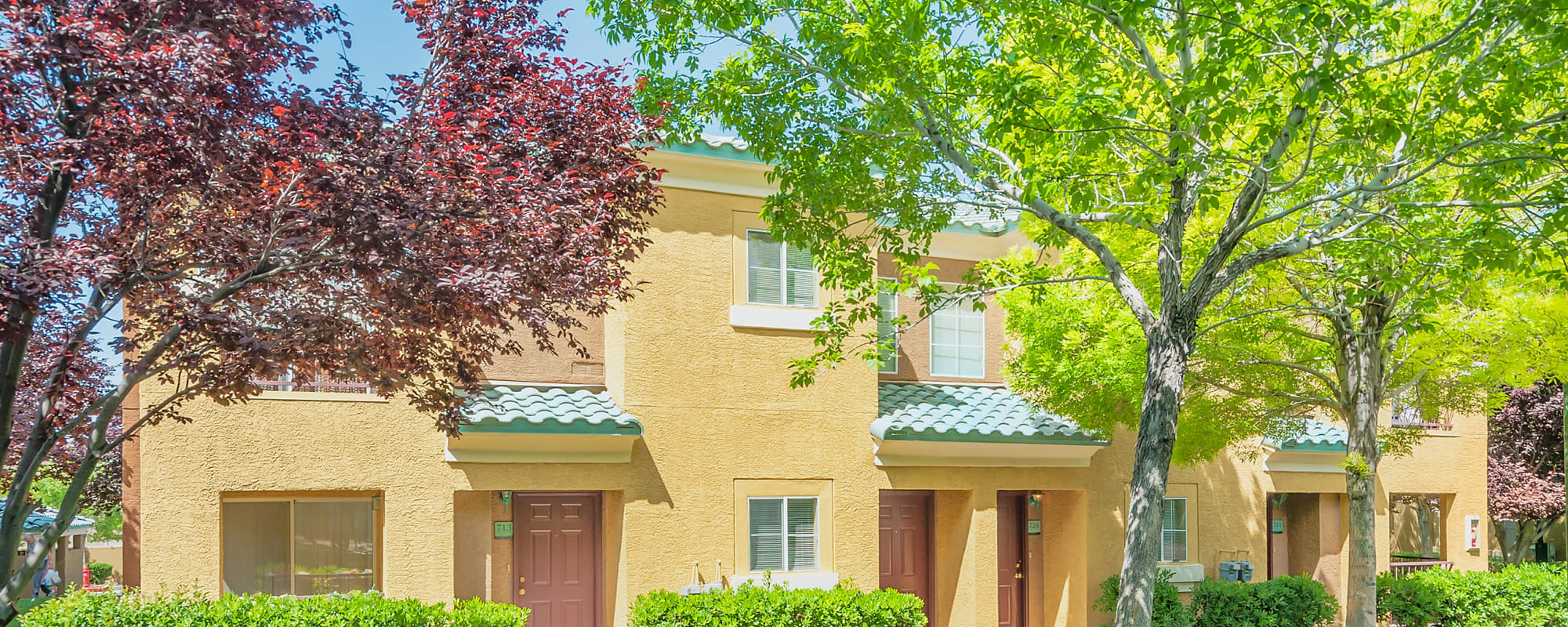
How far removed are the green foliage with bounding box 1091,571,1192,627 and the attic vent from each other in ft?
24.6

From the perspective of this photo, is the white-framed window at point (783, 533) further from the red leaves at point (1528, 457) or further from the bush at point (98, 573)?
the bush at point (98, 573)

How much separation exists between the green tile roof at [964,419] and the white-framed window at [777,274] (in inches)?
74.7

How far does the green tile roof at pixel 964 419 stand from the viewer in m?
15.4

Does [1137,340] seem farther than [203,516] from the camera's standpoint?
Yes

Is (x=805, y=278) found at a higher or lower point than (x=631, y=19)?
lower

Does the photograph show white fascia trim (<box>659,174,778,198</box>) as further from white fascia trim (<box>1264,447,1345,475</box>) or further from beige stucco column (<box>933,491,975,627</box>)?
white fascia trim (<box>1264,447,1345,475</box>)

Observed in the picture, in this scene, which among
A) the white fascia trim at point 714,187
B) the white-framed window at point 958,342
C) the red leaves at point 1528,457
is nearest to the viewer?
the white fascia trim at point 714,187

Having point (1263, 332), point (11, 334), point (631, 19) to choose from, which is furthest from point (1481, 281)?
point (11, 334)

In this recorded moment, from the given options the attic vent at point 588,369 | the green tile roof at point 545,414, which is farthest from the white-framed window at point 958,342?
the green tile roof at point 545,414

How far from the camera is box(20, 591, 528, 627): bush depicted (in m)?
10.4

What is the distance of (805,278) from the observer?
15.6 metres

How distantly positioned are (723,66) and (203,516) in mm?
7082

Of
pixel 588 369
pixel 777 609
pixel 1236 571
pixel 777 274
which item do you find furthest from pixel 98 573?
pixel 1236 571

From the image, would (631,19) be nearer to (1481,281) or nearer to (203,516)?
(203,516)
